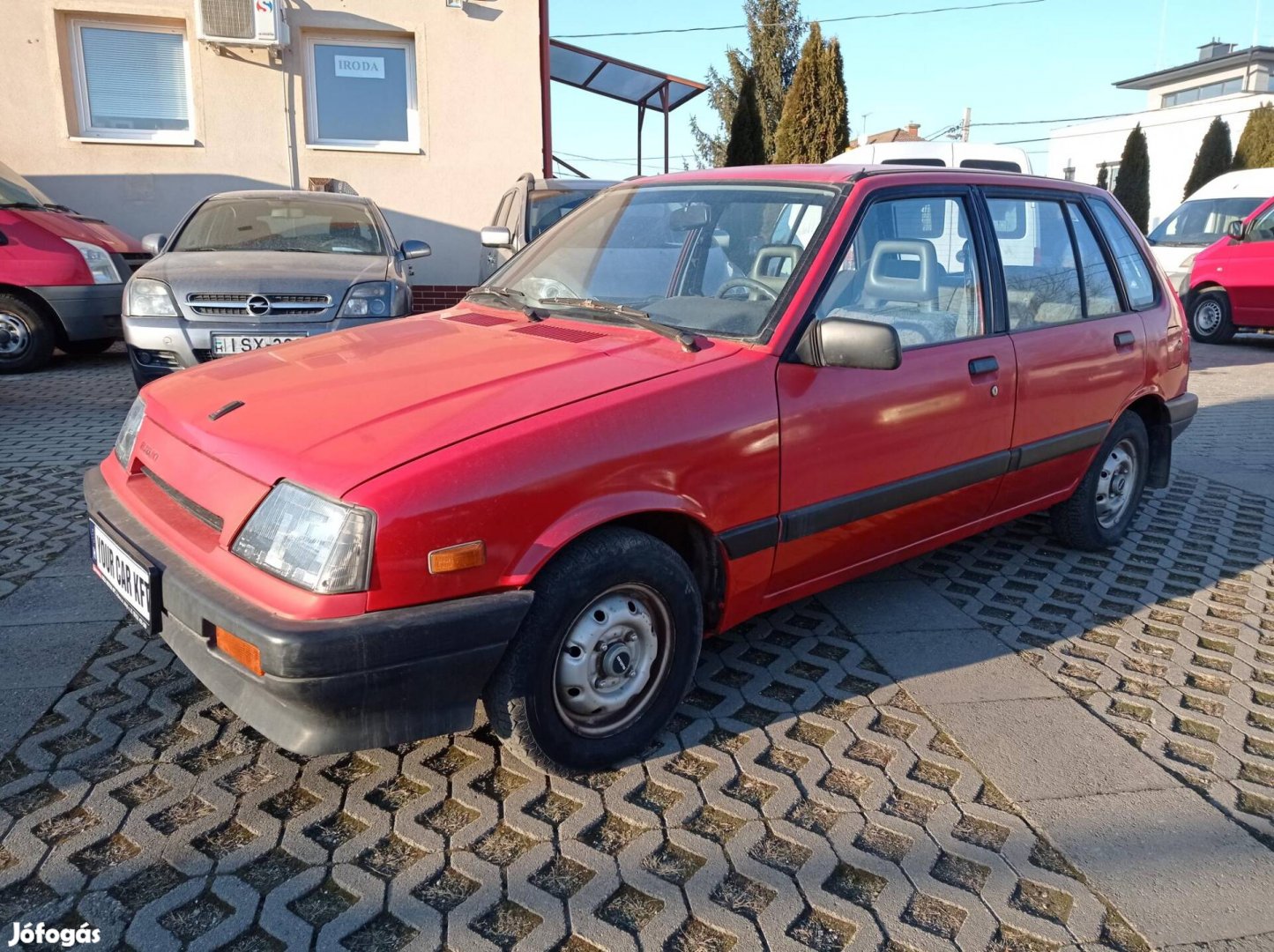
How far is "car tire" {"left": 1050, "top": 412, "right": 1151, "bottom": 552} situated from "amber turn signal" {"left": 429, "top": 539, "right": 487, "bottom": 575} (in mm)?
3183

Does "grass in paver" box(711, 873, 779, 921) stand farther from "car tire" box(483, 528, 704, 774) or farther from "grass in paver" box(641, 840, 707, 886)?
"car tire" box(483, 528, 704, 774)

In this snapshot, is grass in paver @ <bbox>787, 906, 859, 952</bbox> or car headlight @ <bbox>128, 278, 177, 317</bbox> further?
car headlight @ <bbox>128, 278, 177, 317</bbox>

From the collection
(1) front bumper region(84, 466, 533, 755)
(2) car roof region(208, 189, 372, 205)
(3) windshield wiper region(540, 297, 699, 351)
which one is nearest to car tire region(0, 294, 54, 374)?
(2) car roof region(208, 189, 372, 205)

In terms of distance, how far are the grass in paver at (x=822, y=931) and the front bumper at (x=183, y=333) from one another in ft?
15.4

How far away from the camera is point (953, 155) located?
9883mm

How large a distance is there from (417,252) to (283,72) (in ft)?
16.3

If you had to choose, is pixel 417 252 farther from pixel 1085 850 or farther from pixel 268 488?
pixel 1085 850

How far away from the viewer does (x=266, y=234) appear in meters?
7.34

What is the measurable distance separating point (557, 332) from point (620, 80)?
44.9ft

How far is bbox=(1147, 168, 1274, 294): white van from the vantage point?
523 inches

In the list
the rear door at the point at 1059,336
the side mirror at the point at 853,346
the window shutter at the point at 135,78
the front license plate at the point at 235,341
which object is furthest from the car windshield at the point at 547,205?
the side mirror at the point at 853,346

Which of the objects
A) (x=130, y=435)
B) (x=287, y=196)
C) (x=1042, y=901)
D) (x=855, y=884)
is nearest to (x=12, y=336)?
(x=287, y=196)

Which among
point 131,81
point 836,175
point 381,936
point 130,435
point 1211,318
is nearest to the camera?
point 381,936

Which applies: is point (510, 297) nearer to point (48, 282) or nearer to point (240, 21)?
point (48, 282)
